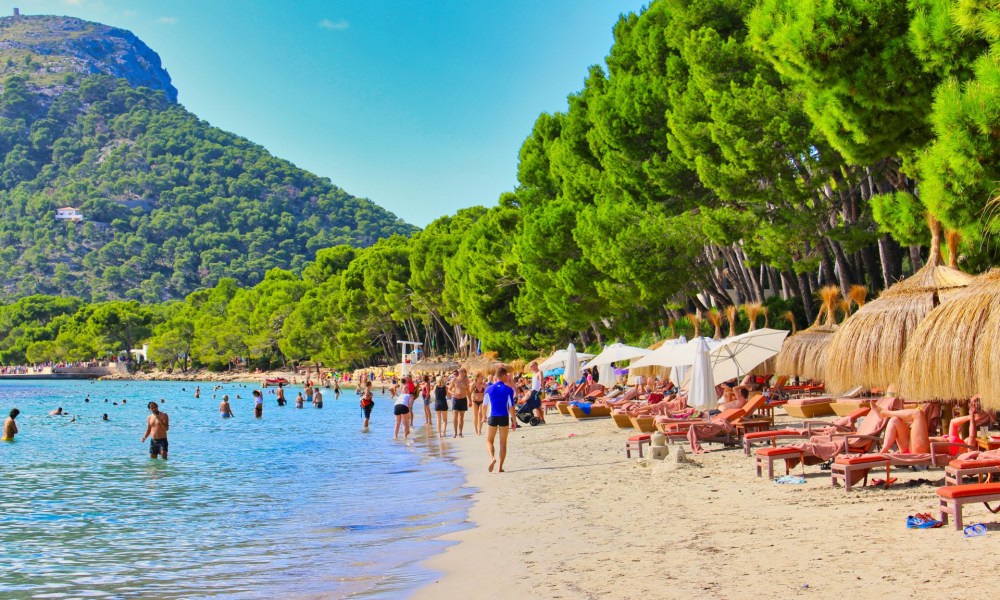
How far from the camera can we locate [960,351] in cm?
854

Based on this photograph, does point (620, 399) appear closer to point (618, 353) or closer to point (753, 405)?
point (618, 353)

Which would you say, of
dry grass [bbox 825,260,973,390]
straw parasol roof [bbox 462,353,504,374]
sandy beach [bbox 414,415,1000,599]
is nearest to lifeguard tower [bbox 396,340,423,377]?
straw parasol roof [bbox 462,353,504,374]

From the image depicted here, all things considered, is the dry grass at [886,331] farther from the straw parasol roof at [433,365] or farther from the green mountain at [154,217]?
the green mountain at [154,217]

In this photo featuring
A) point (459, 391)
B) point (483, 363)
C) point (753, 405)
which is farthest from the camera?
point (483, 363)

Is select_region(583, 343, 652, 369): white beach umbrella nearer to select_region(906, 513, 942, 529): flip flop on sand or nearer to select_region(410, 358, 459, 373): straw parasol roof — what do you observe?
select_region(906, 513, 942, 529): flip flop on sand

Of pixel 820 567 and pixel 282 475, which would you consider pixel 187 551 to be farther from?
pixel 282 475

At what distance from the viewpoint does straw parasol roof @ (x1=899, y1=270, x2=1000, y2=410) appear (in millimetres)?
8039

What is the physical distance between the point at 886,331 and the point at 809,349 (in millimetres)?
7070

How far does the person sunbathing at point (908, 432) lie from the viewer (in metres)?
8.55

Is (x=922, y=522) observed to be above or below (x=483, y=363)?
below

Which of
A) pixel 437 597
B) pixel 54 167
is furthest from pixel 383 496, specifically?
pixel 54 167

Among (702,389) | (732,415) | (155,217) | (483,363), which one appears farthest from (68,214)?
(732,415)

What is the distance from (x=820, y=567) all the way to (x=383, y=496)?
270 inches

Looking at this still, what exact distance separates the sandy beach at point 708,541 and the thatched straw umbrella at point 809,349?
8.38 metres
